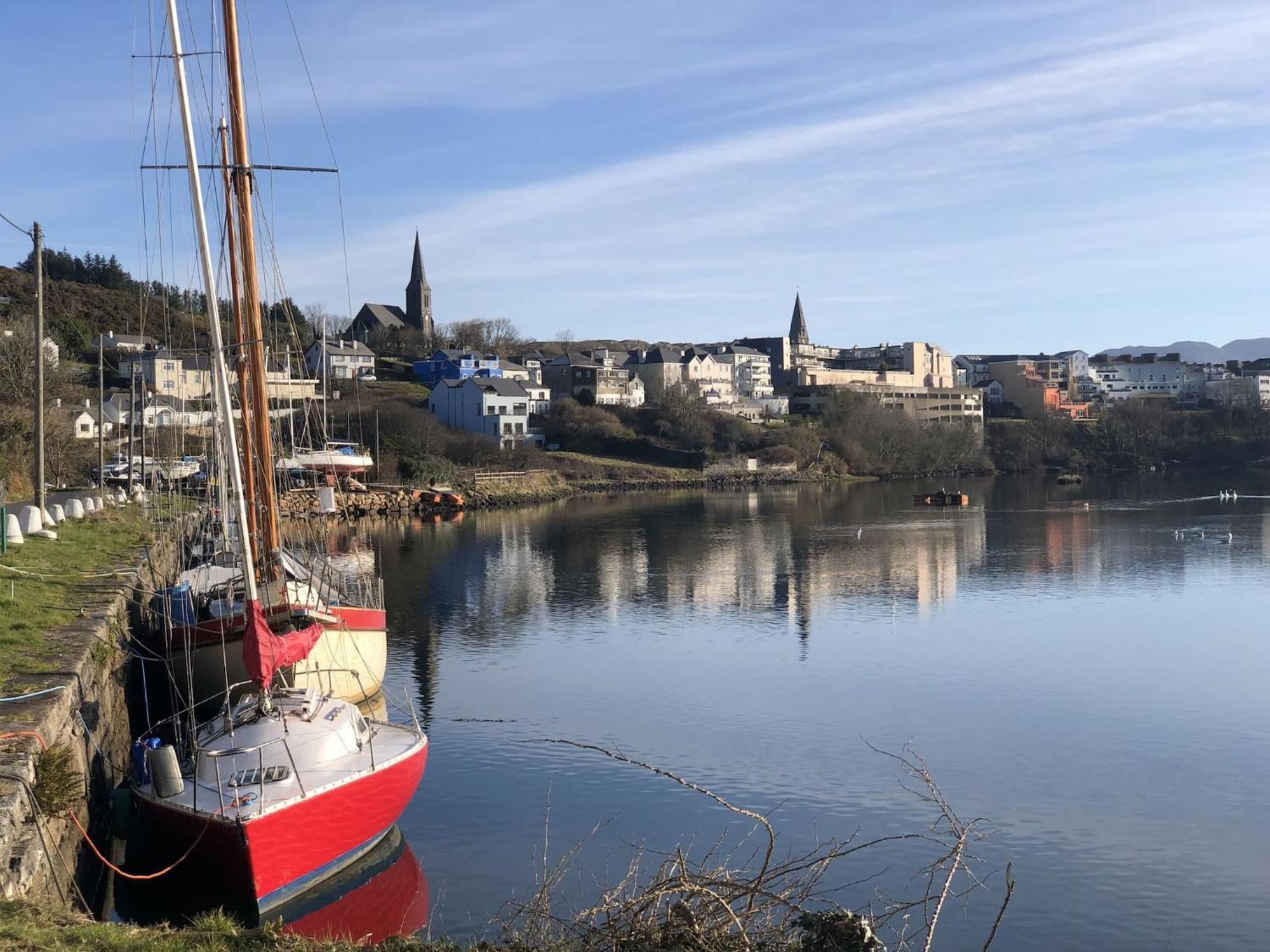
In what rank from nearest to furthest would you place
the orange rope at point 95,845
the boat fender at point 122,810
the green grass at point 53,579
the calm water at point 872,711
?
the orange rope at point 95,845 < the boat fender at point 122,810 < the calm water at point 872,711 < the green grass at point 53,579

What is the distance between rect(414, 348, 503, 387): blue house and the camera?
358ft

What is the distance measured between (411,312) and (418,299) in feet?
6.98

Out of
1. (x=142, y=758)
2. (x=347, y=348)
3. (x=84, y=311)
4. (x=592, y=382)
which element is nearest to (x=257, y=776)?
(x=142, y=758)

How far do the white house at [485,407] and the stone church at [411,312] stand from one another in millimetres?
40574

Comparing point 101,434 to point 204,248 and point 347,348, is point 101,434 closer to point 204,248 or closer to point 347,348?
point 204,248

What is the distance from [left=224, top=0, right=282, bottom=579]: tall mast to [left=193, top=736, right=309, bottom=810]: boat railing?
6.66 meters

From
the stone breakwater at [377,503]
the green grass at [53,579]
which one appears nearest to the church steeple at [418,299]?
the stone breakwater at [377,503]

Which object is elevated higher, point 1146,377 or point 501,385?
point 501,385

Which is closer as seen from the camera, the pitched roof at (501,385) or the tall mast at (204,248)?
the tall mast at (204,248)

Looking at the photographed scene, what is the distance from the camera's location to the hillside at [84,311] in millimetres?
91812

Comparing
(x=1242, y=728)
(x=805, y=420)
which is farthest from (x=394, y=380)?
(x=1242, y=728)

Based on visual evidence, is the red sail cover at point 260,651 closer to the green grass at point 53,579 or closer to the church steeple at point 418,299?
the green grass at point 53,579

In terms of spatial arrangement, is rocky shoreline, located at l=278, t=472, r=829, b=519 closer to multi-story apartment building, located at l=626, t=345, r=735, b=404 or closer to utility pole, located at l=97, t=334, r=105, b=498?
utility pole, located at l=97, t=334, r=105, b=498

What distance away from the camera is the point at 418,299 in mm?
140875
